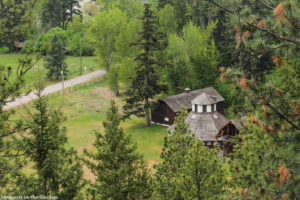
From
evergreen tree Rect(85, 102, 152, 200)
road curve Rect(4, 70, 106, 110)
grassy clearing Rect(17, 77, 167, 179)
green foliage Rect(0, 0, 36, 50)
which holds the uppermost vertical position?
green foliage Rect(0, 0, 36, 50)

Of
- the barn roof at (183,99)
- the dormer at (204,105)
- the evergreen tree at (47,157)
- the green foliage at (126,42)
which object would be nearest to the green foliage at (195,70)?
the barn roof at (183,99)

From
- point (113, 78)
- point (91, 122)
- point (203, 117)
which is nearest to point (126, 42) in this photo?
point (113, 78)

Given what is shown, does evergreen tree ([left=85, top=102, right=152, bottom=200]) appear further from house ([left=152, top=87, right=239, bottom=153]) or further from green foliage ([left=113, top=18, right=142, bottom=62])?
green foliage ([left=113, top=18, right=142, bottom=62])

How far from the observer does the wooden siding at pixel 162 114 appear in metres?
39.2

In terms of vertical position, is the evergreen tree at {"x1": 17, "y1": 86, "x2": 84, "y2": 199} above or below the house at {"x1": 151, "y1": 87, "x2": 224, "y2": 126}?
above

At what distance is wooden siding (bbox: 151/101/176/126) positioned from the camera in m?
39.2

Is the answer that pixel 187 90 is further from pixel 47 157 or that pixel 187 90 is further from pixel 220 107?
pixel 47 157

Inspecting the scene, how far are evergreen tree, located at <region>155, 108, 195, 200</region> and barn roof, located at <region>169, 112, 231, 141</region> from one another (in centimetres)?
1621

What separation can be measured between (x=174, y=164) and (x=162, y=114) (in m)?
Answer: 25.5

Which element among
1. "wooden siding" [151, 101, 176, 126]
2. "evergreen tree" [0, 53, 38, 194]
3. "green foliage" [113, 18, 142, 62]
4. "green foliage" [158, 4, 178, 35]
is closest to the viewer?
"evergreen tree" [0, 53, 38, 194]

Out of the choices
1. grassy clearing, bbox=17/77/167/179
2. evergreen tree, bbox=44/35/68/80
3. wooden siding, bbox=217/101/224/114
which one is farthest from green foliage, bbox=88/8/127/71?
wooden siding, bbox=217/101/224/114

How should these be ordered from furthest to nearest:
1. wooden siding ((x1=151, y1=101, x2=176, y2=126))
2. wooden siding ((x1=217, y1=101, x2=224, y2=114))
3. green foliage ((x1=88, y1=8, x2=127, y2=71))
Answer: green foliage ((x1=88, y1=8, x2=127, y2=71))
wooden siding ((x1=217, y1=101, x2=224, y2=114))
wooden siding ((x1=151, y1=101, x2=176, y2=126))

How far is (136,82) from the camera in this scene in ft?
129

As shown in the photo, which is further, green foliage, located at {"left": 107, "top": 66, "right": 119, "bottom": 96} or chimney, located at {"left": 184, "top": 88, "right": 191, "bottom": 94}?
green foliage, located at {"left": 107, "top": 66, "right": 119, "bottom": 96}
